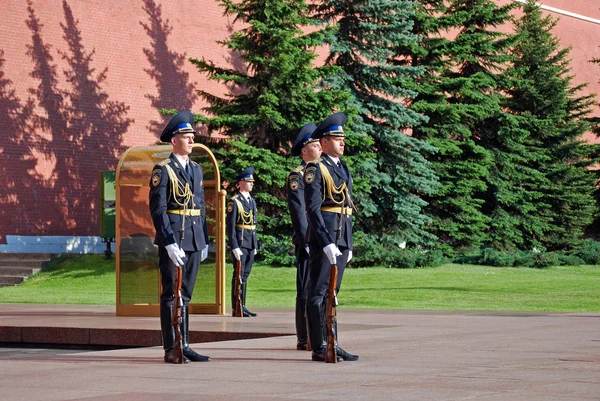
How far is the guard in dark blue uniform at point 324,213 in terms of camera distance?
802 cm

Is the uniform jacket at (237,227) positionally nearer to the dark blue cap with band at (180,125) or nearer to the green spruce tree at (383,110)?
the dark blue cap with band at (180,125)

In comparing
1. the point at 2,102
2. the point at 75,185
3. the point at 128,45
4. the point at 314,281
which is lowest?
the point at 314,281

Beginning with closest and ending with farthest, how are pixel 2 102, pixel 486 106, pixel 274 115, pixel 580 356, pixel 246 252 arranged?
1. pixel 580 356
2. pixel 246 252
3. pixel 274 115
4. pixel 2 102
5. pixel 486 106

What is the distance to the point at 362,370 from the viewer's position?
7.19 meters

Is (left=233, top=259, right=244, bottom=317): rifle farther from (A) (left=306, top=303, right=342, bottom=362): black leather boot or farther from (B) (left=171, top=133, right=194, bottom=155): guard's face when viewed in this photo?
(B) (left=171, top=133, right=194, bottom=155): guard's face

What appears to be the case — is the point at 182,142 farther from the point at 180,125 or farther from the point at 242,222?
the point at 242,222

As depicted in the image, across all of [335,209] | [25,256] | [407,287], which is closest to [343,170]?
[335,209]

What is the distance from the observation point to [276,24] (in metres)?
24.6

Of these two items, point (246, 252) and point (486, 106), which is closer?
point (246, 252)

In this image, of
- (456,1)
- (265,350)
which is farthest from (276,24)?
(265,350)

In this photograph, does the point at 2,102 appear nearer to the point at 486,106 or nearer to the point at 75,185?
the point at 75,185

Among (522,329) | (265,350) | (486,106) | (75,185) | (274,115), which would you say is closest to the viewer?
(265,350)

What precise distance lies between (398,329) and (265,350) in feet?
8.45

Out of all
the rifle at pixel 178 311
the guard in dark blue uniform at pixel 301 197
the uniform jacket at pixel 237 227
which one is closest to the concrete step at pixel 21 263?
the uniform jacket at pixel 237 227
